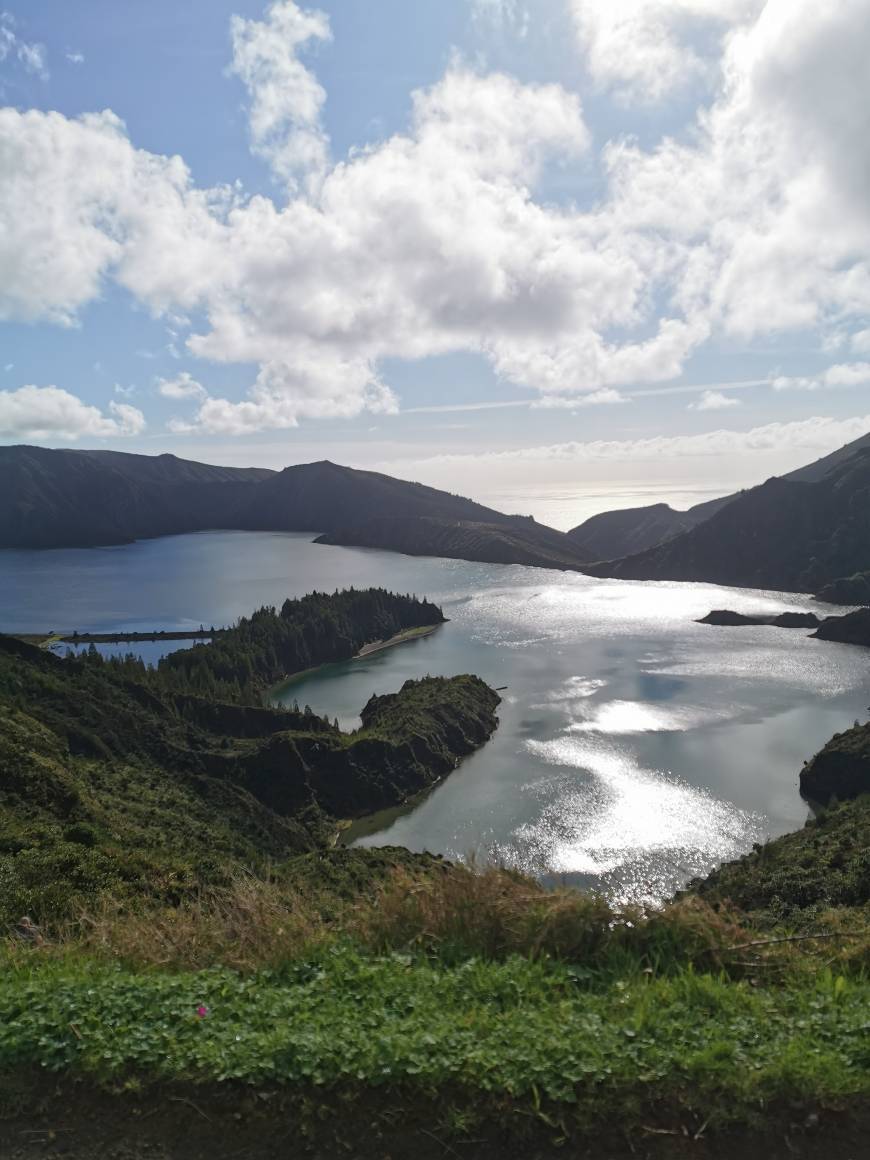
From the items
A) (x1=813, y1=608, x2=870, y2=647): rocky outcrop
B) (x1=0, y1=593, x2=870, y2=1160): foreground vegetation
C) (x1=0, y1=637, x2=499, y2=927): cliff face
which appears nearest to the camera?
(x1=0, y1=593, x2=870, y2=1160): foreground vegetation

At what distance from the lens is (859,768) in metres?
54.8

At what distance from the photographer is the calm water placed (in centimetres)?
5069

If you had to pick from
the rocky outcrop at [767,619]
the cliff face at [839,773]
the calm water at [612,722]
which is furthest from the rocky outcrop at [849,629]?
the cliff face at [839,773]

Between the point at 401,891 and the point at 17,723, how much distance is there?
129 ft

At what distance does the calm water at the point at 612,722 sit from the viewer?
50688mm

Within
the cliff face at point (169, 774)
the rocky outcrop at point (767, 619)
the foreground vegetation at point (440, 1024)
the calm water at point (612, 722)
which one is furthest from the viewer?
the rocky outcrop at point (767, 619)

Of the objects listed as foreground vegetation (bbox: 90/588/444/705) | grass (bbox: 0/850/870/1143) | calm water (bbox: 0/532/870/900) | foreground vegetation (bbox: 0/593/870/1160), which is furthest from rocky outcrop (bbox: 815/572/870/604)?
grass (bbox: 0/850/870/1143)

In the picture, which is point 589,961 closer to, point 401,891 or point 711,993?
point 711,993

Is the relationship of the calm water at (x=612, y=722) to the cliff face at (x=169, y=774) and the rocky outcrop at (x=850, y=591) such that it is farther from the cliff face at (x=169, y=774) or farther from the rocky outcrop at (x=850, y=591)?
the rocky outcrop at (x=850, y=591)

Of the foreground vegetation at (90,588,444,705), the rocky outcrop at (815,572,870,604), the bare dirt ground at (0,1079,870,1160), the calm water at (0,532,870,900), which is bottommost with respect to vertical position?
the calm water at (0,532,870,900)

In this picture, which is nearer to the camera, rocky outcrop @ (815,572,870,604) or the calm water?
the calm water

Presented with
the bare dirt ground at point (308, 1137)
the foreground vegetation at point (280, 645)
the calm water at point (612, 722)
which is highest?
the bare dirt ground at point (308, 1137)

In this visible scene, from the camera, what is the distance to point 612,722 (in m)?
77.3

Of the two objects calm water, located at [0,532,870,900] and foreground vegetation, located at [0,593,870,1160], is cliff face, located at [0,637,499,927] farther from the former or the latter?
foreground vegetation, located at [0,593,870,1160]
